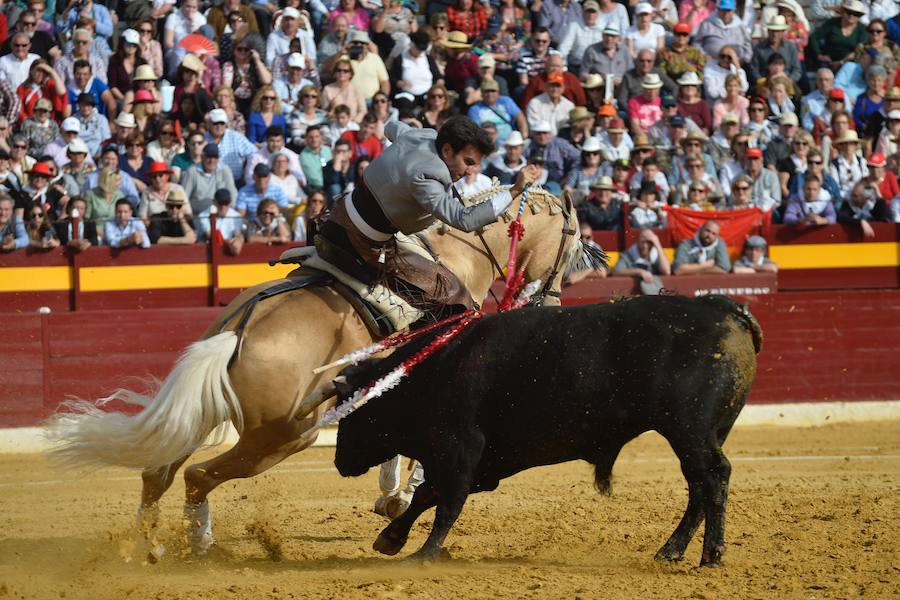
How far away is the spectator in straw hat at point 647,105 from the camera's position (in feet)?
44.7

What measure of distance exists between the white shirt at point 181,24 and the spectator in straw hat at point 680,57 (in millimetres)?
4853

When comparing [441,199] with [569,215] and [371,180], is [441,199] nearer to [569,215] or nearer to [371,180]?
[371,180]

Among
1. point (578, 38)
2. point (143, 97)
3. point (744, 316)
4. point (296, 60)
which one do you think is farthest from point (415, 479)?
point (578, 38)

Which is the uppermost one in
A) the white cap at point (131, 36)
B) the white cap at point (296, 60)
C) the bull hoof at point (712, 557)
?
the white cap at point (131, 36)

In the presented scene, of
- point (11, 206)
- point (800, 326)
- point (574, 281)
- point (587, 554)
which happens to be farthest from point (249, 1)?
point (587, 554)

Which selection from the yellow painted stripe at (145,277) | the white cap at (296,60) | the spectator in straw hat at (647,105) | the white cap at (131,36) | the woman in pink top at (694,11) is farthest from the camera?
the woman in pink top at (694,11)

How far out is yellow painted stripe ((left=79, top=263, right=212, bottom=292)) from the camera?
453 inches

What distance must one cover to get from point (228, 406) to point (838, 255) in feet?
27.8

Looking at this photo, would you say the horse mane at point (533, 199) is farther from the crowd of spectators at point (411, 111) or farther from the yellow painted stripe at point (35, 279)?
the yellow painted stripe at point (35, 279)

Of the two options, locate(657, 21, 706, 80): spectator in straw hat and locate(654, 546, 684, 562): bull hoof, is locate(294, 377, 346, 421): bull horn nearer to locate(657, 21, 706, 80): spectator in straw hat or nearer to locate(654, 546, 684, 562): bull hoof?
locate(654, 546, 684, 562): bull hoof

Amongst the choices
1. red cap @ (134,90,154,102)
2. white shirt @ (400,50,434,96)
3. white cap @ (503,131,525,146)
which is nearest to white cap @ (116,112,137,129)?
red cap @ (134,90,154,102)

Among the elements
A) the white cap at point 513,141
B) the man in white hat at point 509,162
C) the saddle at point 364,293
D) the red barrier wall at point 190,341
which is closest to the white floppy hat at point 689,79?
the man in white hat at point 509,162

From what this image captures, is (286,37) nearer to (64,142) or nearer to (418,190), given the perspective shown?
(64,142)

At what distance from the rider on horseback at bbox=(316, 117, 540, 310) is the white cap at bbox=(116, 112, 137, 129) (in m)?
5.90
